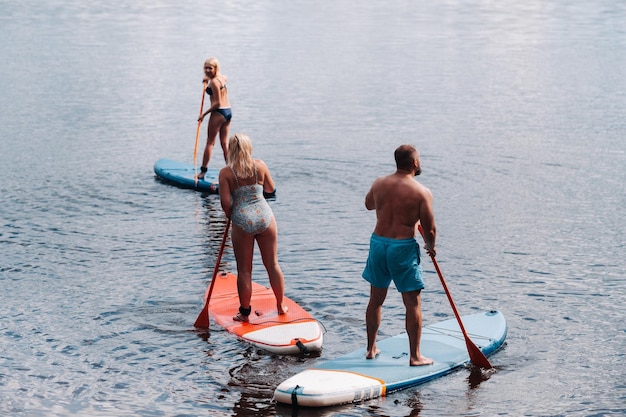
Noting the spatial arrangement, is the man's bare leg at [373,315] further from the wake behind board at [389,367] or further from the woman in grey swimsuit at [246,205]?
the woman in grey swimsuit at [246,205]

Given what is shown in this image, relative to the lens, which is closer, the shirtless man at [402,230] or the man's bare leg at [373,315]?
the shirtless man at [402,230]

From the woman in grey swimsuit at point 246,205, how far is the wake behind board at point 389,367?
1524mm

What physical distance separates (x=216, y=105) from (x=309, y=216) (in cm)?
262

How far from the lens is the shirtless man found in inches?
344

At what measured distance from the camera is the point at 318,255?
43.6 feet

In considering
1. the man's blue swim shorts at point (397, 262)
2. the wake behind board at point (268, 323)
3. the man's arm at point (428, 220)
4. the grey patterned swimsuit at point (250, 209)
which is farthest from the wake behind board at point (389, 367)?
the grey patterned swimsuit at point (250, 209)

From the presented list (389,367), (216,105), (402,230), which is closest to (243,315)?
(389,367)

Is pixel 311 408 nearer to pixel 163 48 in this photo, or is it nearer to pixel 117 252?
pixel 117 252

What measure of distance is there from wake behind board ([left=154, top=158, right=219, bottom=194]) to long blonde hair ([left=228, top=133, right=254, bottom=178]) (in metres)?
6.66

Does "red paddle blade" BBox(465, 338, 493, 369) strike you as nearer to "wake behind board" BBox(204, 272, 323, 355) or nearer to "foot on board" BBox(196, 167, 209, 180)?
"wake behind board" BBox(204, 272, 323, 355)

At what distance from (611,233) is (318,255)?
435 centimetres

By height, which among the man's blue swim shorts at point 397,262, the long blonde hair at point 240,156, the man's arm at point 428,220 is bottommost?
the man's blue swim shorts at point 397,262

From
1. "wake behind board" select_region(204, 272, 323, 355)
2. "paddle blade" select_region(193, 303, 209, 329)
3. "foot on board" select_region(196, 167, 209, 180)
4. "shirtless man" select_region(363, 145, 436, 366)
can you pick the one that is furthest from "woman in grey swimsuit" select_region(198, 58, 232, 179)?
"shirtless man" select_region(363, 145, 436, 366)

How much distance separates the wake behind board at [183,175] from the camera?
55.1 feet
